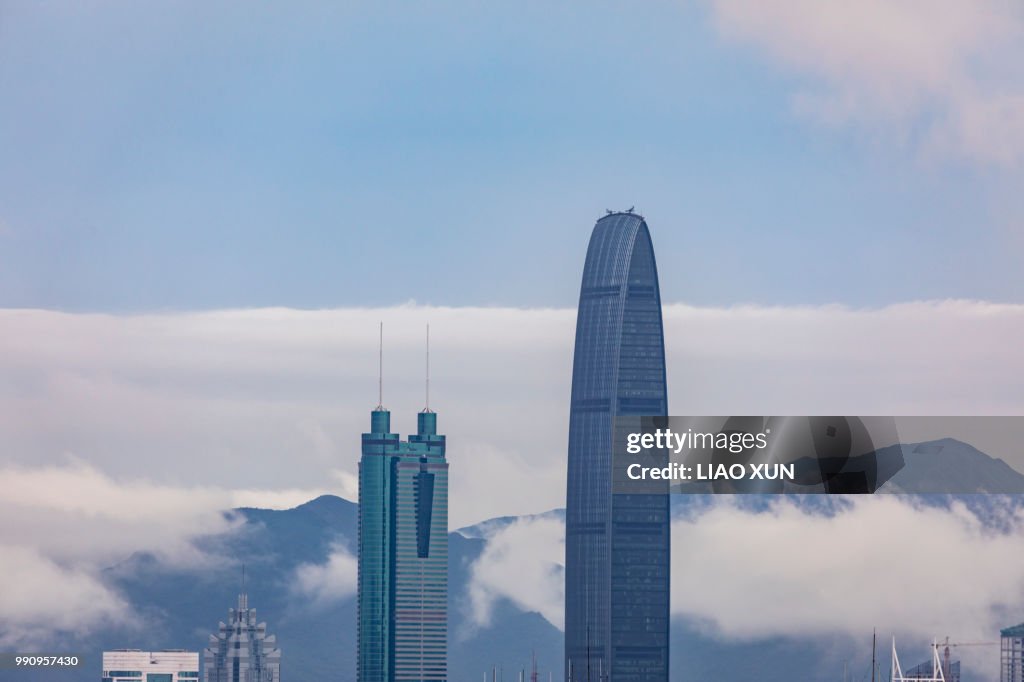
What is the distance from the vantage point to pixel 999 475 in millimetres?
80000

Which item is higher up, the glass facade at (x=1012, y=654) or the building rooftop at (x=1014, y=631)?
the building rooftop at (x=1014, y=631)

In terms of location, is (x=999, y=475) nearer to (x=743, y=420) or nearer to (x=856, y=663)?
(x=743, y=420)

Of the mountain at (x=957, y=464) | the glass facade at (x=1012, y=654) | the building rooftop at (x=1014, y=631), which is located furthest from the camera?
the building rooftop at (x=1014, y=631)

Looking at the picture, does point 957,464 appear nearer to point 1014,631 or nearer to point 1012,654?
point 1014,631

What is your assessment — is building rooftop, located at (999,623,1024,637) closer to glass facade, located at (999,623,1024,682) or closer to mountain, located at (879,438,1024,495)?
glass facade, located at (999,623,1024,682)

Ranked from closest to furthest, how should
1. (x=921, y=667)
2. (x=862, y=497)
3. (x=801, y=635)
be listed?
1. (x=862, y=497)
2. (x=921, y=667)
3. (x=801, y=635)

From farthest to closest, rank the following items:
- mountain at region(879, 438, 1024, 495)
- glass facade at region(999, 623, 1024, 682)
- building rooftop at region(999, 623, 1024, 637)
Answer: building rooftop at region(999, 623, 1024, 637), glass facade at region(999, 623, 1024, 682), mountain at region(879, 438, 1024, 495)

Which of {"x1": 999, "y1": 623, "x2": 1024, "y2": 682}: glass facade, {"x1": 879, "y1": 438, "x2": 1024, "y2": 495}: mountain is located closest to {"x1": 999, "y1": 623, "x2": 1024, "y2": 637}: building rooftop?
{"x1": 999, "y1": 623, "x2": 1024, "y2": 682}: glass facade

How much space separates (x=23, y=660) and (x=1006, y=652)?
7898 cm

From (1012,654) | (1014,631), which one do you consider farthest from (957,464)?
(1012,654)

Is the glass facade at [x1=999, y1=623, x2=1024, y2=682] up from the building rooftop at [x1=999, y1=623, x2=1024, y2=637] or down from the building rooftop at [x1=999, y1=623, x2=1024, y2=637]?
down

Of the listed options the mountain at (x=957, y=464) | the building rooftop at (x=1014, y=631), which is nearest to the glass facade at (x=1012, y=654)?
the building rooftop at (x=1014, y=631)

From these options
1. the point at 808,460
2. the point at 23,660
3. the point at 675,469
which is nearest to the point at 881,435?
the point at 808,460

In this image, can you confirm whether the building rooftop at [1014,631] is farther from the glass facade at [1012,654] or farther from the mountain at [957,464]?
the mountain at [957,464]
